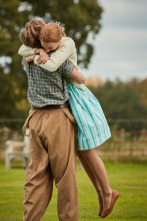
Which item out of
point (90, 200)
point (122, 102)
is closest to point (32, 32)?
point (90, 200)

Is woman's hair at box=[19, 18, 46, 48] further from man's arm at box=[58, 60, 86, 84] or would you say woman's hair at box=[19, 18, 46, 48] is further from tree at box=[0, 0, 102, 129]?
tree at box=[0, 0, 102, 129]

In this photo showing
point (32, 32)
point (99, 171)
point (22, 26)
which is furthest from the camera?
point (22, 26)

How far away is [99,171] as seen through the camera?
4059 mm

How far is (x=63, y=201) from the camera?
3879mm

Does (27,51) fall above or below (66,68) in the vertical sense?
above

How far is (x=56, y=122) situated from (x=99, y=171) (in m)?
0.58

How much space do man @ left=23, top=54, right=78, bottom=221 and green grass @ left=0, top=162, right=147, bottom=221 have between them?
1118mm

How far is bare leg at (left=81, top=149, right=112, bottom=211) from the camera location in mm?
4020

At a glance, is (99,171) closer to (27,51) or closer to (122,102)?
(27,51)

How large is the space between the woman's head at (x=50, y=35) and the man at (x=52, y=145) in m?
0.18

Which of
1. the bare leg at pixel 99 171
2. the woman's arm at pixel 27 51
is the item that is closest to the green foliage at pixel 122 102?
the bare leg at pixel 99 171

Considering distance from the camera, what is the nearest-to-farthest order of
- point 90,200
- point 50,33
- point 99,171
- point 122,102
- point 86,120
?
1. point 50,33
2. point 86,120
3. point 99,171
4. point 90,200
5. point 122,102

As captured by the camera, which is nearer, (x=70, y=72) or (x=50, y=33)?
(x=50, y=33)

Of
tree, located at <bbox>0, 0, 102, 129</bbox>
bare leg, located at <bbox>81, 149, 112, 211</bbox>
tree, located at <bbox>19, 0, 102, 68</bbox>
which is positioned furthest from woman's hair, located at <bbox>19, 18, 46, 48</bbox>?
tree, located at <bbox>19, 0, 102, 68</bbox>
